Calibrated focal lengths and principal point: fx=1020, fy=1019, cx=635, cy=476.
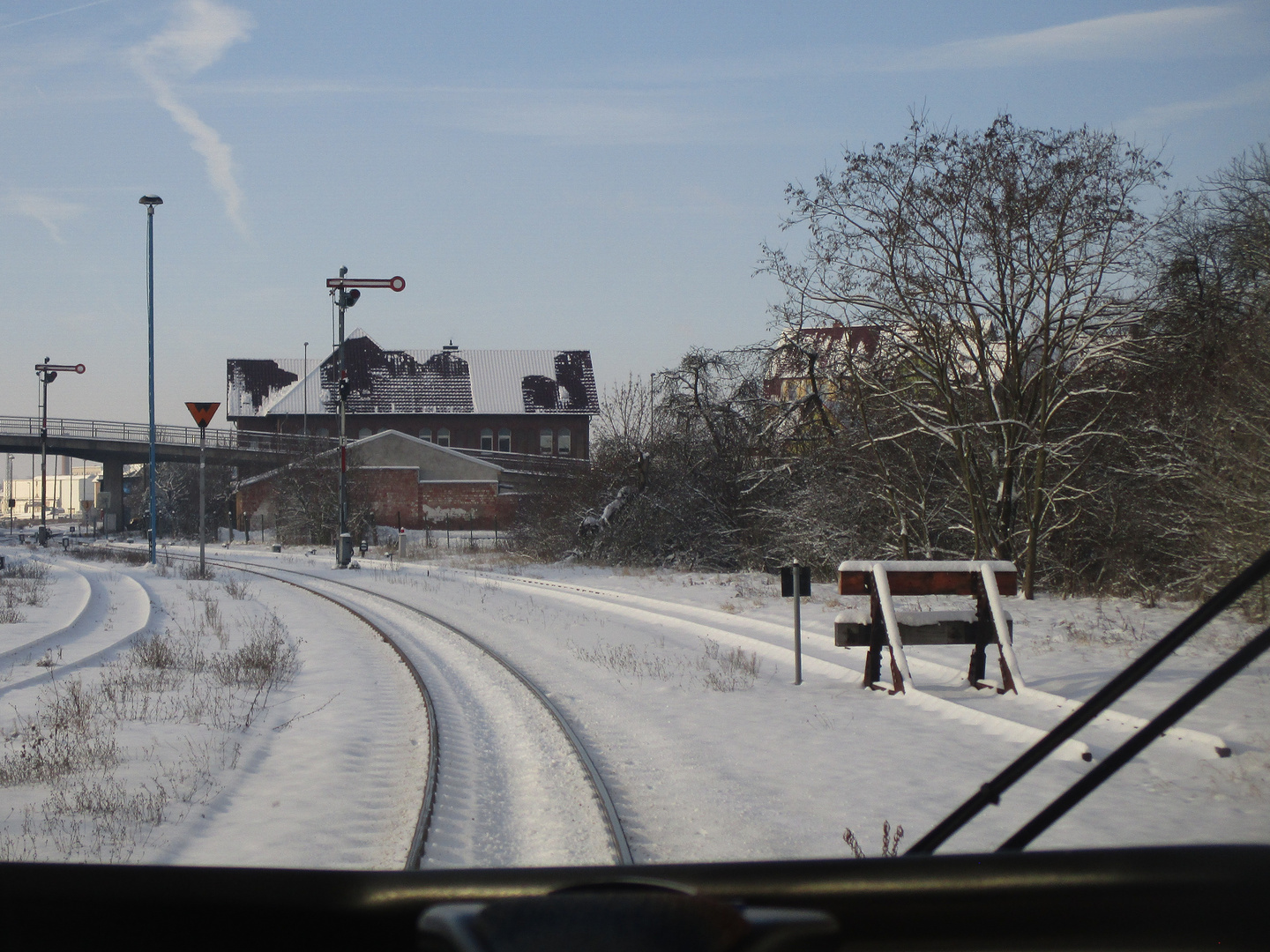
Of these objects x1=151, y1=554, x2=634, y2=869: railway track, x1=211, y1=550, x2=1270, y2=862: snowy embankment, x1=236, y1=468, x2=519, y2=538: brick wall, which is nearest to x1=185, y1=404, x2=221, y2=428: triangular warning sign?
x1=151, y1=554, x2=634, y2=869: railway track

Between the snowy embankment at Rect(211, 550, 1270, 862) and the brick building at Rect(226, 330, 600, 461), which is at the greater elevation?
the brick building at Rect(226, 330, 600, 461)

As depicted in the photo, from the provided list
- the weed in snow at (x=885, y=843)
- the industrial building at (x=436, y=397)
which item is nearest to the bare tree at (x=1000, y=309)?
the weed in snow at (x=885, y=843)

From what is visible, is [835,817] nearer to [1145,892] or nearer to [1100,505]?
[1145,892]

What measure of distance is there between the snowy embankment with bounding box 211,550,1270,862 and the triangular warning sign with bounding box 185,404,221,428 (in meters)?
14.6

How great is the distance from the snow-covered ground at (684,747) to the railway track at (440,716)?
0.36ft

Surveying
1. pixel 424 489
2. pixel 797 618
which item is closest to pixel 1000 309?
pixel 797 618

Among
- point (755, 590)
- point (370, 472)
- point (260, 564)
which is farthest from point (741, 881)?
point (370, 472)

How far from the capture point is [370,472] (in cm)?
5884

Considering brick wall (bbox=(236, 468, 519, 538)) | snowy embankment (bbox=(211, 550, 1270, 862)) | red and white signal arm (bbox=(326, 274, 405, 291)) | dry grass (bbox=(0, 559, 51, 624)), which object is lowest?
snowy embankment (bbox=(211, 550, 1270, 862))

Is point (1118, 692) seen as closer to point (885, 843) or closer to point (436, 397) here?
point (885, 843)

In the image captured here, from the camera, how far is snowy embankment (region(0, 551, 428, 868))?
6.12 m

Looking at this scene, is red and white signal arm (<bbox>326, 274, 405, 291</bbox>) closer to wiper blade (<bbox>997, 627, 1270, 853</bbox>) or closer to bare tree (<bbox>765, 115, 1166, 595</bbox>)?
bare tree (<bbox>765, 115, 1166, 595</bbox>)

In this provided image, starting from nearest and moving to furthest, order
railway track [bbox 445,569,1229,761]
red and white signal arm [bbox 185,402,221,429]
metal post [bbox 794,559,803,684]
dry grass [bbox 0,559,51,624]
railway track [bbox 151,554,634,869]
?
railway track [bbox 151,554,634,869] < railway track [bbox 445,569,1229,761] < metal post [bbox 794,559,803,684] < dry grass [bbox 0,559,51,624] < red and white signal arm [bbox 185,402,221,429]

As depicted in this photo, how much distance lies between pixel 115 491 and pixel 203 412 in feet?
155
